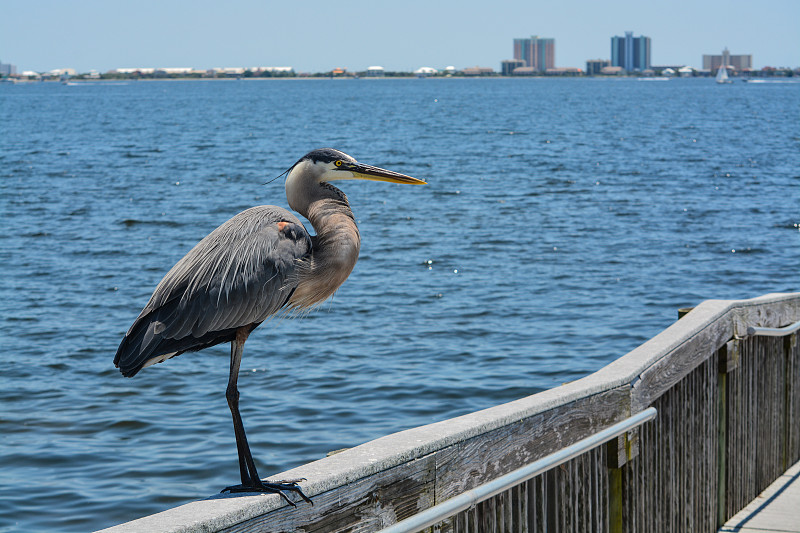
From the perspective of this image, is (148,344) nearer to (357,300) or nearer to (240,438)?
(240,438)

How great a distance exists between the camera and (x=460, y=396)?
10.4 m

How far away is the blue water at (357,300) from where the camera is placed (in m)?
9.12

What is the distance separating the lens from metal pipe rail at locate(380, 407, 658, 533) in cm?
267

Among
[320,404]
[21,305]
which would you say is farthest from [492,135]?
[320,404]

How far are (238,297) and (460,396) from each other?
729cm

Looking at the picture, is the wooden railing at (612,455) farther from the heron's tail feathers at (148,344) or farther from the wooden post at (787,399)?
the heron's tail feathers at (148,344)

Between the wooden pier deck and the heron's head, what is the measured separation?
316 cm

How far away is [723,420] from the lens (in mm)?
5312

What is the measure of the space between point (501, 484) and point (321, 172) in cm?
141

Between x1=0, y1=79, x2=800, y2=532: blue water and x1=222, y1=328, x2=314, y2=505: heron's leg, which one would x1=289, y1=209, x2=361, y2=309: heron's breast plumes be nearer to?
x1=222, y1=328, x2=314, y2=505: heron's leg

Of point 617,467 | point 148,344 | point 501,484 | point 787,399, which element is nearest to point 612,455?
point 617,467

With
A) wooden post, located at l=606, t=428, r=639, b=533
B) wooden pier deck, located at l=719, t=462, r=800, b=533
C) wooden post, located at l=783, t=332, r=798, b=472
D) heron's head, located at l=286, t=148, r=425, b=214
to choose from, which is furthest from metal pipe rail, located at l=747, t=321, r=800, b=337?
heron's head, located at l=286, t=148, r=425, b=214

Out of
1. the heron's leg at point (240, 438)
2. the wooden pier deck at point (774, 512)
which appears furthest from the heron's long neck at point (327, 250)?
the wooden pier deck at point (774, 512)

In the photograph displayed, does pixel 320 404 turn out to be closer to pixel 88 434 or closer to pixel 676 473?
pixel 88 434
